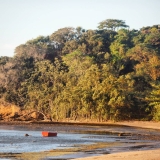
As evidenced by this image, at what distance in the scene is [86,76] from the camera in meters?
65.4

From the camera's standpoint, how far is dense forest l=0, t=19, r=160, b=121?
61.7 m

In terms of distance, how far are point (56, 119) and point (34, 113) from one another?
14.9 ft

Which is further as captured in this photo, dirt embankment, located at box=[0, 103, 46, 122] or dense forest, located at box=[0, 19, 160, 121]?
dirt embankment, located at box=[0, 103, 46, 122]

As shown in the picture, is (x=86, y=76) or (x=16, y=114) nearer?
(x=86, y=76)

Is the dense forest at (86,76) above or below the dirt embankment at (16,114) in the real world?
above

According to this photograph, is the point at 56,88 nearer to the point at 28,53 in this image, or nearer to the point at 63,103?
the point at 63,103

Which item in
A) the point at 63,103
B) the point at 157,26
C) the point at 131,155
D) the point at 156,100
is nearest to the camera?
the point at 131,155

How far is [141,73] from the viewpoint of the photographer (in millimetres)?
71250

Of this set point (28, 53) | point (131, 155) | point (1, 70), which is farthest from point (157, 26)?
point (131, 155)

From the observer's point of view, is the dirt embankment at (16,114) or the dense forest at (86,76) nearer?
the dense forest at (86,76)

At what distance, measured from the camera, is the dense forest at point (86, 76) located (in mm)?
61691

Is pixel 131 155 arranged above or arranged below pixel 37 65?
below

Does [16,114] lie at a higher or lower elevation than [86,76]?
lower

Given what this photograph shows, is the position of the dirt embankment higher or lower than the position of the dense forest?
lower
